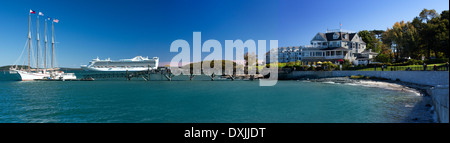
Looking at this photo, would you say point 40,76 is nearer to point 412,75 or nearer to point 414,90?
point 414,90

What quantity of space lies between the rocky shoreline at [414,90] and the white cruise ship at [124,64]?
138643 mm

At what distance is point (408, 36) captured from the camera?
172 ft

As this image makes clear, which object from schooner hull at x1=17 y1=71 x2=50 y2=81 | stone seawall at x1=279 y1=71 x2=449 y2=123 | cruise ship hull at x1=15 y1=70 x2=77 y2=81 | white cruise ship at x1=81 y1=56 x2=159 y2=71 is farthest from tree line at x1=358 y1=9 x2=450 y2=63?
white cruise ship at x1=81 y1=56 x2=159 y2=71

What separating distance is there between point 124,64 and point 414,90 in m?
171

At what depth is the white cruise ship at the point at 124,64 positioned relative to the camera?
562 feet

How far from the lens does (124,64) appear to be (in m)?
172

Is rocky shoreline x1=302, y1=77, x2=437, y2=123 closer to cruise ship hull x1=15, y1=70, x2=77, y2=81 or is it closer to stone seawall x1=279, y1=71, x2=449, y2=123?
stone seawall x1=279, y1=71, x2=449, y2=123

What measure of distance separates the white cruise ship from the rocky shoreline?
13864 centimetres

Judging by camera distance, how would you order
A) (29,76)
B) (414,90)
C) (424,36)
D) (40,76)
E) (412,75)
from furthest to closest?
(40,76) < (29,76) < (424,36) < (412,75) < (414,90)

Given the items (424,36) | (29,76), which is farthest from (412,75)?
(29,76)

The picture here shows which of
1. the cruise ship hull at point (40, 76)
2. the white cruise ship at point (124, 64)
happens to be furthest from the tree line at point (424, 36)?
the white cruise ship at point (124, 64)

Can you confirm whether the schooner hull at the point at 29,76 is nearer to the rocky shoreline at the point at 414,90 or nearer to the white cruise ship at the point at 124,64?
the rocky shoreline at the point at 414,90

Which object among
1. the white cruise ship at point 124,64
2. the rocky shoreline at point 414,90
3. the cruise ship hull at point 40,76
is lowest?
the rocky shoreline at point 414,90

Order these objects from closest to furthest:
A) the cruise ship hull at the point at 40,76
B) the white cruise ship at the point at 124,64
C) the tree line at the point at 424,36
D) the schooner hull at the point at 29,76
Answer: the tree line at the point at 424,36 → the schooner hull at the point at 29,76 → the cruise ship hull at the point at 40,76 → the white cruise ship at the point at 124,64
